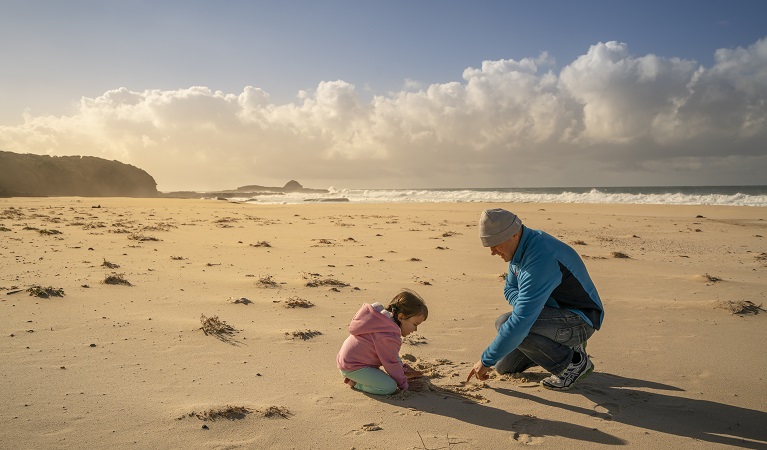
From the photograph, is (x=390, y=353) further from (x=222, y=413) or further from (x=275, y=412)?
(x=222, y=413)

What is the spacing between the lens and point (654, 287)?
828 centimetres

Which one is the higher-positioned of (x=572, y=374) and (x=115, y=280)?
(x=115, y=280)

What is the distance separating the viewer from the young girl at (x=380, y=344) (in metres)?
3.93

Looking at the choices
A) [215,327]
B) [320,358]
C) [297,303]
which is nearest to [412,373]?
[320,358]

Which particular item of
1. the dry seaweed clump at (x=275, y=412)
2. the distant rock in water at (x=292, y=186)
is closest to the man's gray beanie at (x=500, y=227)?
the dry seaweed clump at (x=275, y=412)

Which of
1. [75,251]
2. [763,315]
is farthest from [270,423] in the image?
[75,251]

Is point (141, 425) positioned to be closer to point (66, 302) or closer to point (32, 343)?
→ point (32, 343)

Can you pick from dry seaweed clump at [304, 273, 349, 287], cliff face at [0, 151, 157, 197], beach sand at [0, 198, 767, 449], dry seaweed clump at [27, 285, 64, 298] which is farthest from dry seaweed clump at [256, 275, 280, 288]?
cliff face at [0, 151, 157, 197]

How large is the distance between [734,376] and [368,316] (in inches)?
137

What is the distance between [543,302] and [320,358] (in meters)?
2.31

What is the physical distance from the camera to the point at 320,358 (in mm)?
4844

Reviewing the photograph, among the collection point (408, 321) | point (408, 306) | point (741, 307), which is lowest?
point (741, 307)

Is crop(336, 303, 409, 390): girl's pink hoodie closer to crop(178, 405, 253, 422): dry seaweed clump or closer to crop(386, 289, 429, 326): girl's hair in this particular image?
crop(386, 289, 429, 326): girl's hair

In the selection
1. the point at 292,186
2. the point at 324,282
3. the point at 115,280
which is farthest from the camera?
the point at 292,186
